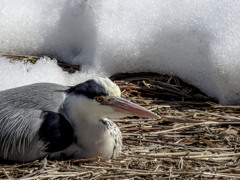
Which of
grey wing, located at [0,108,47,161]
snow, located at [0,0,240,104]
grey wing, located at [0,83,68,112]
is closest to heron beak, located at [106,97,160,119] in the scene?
grey wing, located at [0,83,68,112]

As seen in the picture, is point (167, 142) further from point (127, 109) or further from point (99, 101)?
point (99, 101)

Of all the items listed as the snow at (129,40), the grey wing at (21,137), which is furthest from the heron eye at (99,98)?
the snow at (129,40)

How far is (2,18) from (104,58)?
1532mm

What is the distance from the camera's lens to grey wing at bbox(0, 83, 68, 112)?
3.46 m

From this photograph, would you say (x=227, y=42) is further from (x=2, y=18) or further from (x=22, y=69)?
(x=2, y=18)

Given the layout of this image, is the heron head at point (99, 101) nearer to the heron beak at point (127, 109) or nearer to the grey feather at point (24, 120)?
the heron beak at point (127, 109)

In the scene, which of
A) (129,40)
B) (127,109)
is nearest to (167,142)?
(127,109)

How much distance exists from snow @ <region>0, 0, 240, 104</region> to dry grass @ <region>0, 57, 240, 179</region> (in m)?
0.19

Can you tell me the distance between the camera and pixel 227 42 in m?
4.68

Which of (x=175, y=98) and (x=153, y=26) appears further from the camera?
(x=153, y=26)

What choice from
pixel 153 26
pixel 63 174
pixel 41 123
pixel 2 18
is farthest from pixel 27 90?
pixel 2 18

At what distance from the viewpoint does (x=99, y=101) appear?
341 centimetres

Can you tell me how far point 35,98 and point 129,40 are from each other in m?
1.83

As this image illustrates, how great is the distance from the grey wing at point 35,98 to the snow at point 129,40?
39.5 inches
